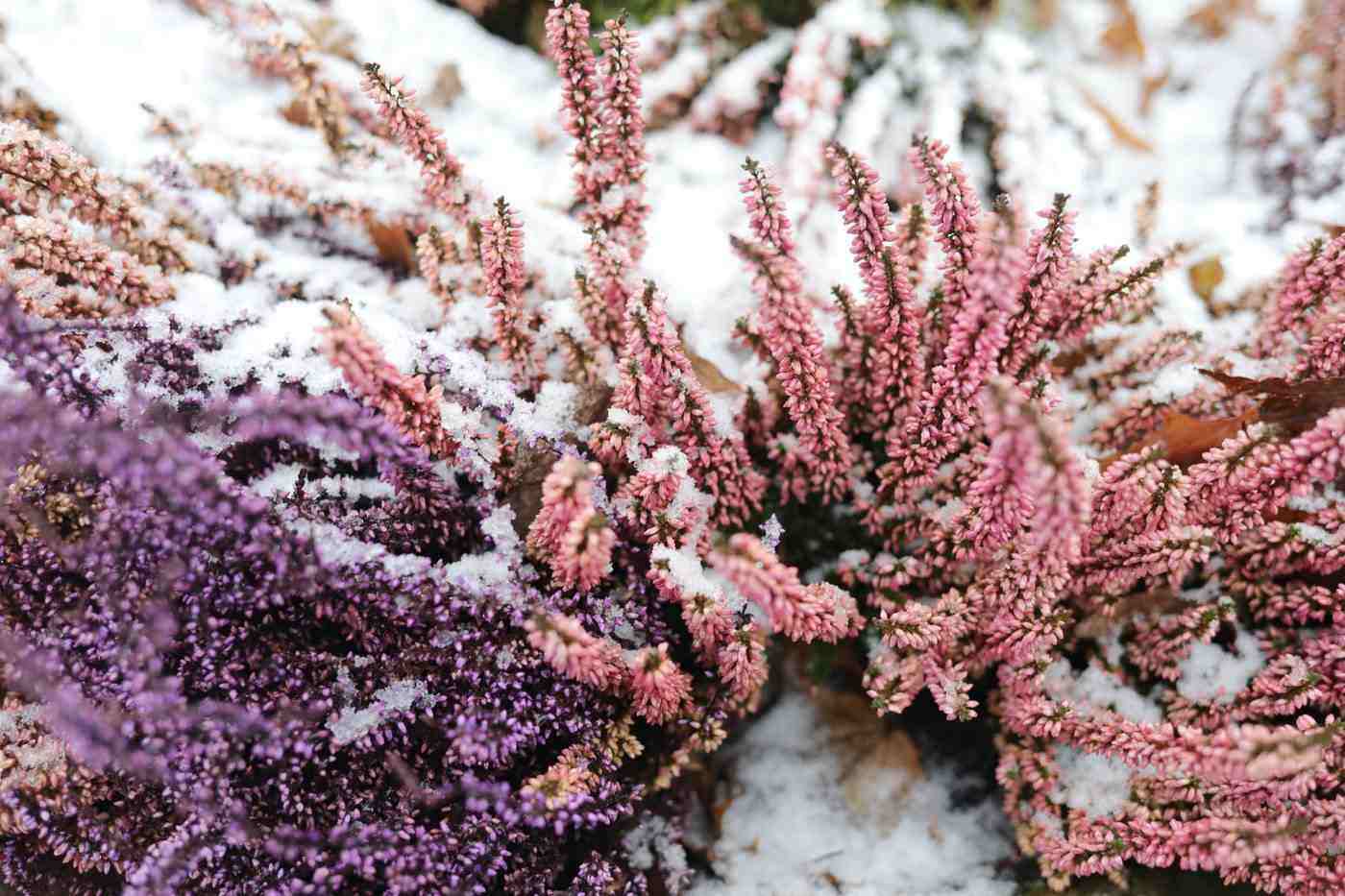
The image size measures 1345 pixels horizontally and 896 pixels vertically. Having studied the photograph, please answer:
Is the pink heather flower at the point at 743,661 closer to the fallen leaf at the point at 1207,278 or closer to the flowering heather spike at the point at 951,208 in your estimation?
the flowering heather spike at the point at 951,208

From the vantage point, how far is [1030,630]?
1.59 meters

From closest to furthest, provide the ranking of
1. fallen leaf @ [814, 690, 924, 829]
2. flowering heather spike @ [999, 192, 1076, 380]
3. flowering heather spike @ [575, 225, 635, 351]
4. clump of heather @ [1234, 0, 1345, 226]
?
flowering heather spike @ [999, 192, 1076, 380] < flowering heather spike @ [575, 225, 635, 351] < fallen leaf @ [814, 690, 924, 829] < clump of heather @ [1234, 0, 1345, 226]

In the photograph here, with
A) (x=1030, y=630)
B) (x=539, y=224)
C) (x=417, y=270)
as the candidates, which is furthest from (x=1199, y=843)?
(x=417, y=270)

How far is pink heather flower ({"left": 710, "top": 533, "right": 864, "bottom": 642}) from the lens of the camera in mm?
1287

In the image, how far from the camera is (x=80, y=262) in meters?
1.74

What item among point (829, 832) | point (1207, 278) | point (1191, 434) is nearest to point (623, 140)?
point (1191, 434)

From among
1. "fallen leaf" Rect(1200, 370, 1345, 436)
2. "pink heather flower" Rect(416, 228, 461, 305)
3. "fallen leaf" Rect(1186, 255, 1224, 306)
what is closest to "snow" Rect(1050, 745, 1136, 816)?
"fallen leaf" Rect(1200, 370, 1345, 436)

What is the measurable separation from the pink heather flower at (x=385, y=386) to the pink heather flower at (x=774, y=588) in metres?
0.60

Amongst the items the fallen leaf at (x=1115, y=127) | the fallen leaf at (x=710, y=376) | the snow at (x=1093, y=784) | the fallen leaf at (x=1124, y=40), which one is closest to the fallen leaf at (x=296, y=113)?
the fallen leaf at (x=710, y=376)

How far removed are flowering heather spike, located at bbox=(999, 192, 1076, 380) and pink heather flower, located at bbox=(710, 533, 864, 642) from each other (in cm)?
63

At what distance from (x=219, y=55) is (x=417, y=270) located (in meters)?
1.31

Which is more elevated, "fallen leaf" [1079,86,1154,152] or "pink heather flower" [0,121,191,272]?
"fallen leaf" [1079,86,1154,152]

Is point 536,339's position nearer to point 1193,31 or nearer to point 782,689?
point 782,689

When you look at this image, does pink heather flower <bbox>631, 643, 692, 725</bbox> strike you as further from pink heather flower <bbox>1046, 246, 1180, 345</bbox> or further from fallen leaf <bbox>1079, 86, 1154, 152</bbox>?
fallen leaf <bbox>1079, 86, 1154, 152</bbox>
